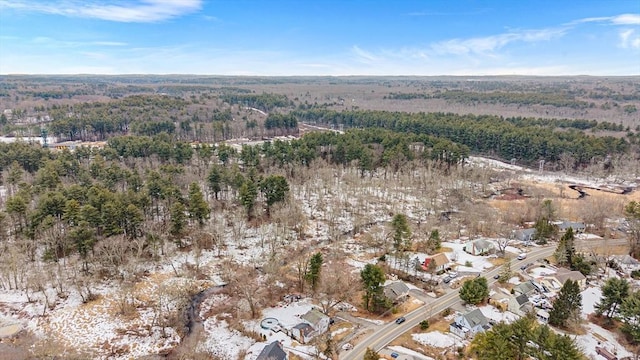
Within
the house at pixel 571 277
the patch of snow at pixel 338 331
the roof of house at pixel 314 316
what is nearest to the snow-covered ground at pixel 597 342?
the house at pixel 571 277

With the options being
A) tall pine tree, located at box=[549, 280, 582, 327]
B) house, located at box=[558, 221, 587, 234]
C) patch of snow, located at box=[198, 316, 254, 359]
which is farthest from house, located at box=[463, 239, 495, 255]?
patch of snow, located at box=[198, 316, 254, 359]

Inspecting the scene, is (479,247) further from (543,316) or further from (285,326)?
(285,326)

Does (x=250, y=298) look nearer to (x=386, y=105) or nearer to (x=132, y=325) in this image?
(x=132, y=325)

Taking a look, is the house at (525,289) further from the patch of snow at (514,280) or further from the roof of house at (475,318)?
the roof of house at (475,318)

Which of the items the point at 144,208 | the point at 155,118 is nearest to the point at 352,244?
the point at 144,208

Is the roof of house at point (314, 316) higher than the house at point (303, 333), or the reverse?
the roof of house at point (314, 316)

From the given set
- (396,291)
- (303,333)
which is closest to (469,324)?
(396,291)
